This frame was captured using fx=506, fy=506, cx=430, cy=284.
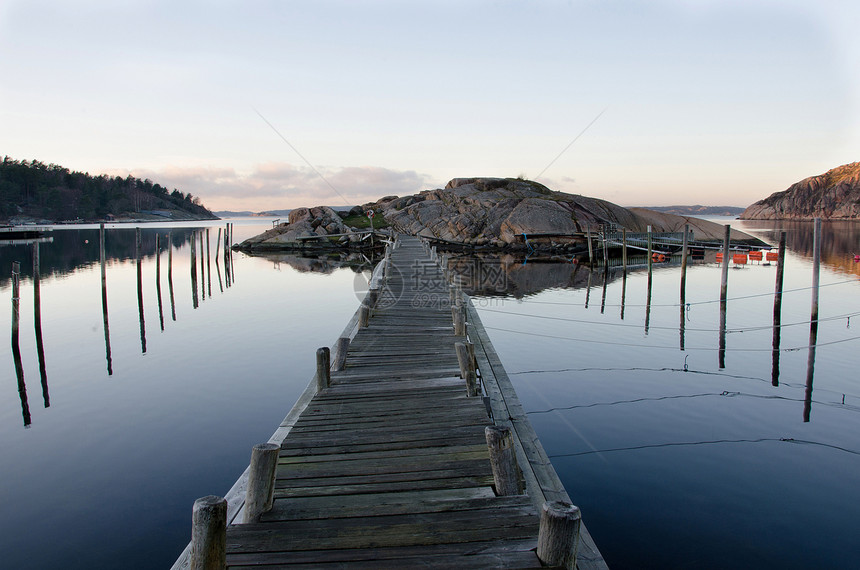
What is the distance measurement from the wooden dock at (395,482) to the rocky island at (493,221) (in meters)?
49.7

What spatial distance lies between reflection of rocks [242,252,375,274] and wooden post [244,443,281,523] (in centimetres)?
3983

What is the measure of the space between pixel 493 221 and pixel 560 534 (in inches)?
2315

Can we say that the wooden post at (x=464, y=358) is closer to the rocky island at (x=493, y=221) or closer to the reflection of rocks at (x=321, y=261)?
the reflection of rocks at (x=321, y=261)

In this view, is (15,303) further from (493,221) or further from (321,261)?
(493,221)

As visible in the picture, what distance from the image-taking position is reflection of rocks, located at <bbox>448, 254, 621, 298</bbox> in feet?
111

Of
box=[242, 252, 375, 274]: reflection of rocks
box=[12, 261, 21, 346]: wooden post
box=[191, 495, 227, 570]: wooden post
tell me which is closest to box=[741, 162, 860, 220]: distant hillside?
box=[242, 252, 375, 274]: reflection of rocks

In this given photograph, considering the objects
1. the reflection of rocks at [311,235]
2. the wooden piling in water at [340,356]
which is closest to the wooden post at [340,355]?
the wooden piling in water at [340,356]

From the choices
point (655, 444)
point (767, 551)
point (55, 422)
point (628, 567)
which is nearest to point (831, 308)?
point (655, 444)

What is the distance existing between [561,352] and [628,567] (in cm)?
1151

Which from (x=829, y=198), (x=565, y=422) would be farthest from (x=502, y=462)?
(x=829, y=198)

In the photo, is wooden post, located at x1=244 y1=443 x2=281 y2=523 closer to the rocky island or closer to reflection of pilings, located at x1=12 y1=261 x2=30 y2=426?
reflection of pilings, located at x1=12 y1=261 x2=30 y2=426

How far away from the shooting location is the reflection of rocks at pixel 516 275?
3369cm

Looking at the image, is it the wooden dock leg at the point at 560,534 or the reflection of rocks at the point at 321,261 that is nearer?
the wooden dock leg at the point at 560,534

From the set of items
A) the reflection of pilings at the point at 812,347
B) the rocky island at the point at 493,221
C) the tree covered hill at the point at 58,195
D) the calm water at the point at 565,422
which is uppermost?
the tree covered hill at the point at 58,195
